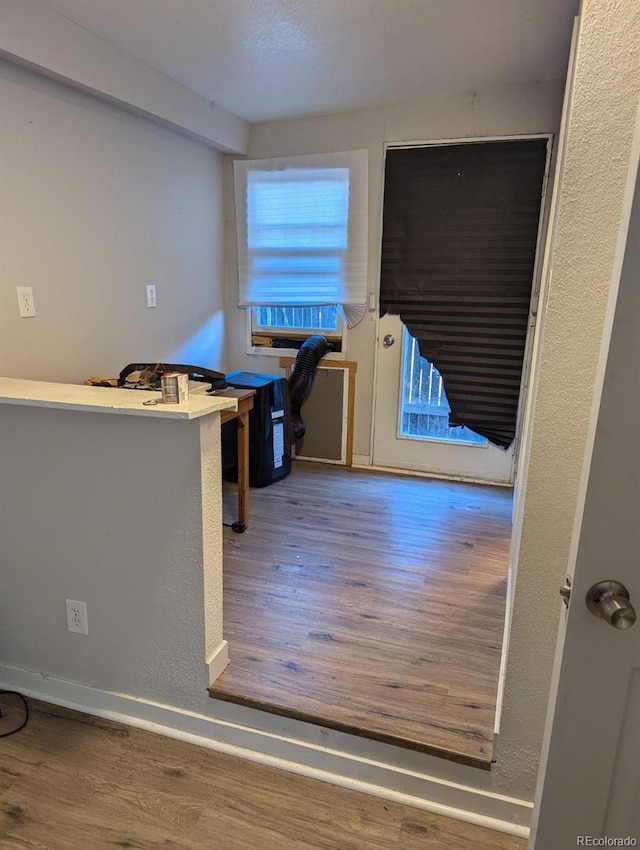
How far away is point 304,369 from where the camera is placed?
3.61 metres

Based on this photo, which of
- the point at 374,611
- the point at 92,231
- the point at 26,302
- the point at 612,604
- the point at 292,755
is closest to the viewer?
the point at 612,604

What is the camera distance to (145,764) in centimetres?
168

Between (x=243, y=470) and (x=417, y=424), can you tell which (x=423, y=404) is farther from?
(x=243, y=470)

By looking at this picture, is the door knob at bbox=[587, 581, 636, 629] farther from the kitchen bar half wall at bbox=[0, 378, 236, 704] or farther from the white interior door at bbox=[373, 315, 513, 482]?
the white interior door at bbox=[373, 315, 513, 482]

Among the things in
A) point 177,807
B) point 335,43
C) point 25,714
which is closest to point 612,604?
point 177,807

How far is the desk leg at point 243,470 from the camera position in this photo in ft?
8.98

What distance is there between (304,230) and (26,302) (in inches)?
73.4

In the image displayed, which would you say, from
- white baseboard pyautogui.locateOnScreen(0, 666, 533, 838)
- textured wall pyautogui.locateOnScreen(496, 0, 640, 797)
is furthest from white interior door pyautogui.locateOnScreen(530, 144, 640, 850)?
white baseboard pyautogui.locateOnScreen(0, 666, 533, 838)

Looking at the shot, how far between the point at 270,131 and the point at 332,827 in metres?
3.64

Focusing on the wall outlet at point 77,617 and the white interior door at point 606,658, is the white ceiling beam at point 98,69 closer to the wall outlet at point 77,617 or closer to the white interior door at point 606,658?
the wall outlet at point 77,617

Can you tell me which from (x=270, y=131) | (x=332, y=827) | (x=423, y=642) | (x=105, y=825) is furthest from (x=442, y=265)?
(x=105, y=825)

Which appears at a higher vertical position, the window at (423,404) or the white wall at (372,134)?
the white wall at (372,134)

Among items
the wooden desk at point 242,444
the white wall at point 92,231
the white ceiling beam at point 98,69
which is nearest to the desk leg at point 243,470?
the wooden desk at point 242,444

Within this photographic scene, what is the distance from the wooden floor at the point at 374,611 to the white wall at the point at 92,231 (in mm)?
1131
